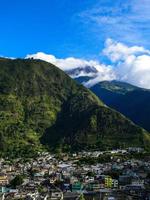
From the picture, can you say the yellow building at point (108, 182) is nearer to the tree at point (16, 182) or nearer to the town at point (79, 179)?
the town at point (79, 179)

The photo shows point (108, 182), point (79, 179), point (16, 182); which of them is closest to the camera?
point (108, 182)

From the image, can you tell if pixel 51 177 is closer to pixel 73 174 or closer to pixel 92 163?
pixel 73 174

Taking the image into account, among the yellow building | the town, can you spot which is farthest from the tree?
the yellow building

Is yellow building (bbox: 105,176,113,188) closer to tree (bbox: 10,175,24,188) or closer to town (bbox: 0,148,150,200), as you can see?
town (bbox: 0,148,150,200)

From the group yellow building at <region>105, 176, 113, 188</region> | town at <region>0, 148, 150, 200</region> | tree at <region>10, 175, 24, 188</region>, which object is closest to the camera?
town at <region>0, 148, 150, 200</region>

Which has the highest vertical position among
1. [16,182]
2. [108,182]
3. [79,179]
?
[79,179]

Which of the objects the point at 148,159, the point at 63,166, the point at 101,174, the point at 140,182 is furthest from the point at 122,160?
the point at 140,182

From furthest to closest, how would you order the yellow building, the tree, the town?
the tree < the yellow building < the town

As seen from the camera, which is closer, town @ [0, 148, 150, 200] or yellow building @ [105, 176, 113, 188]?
town @ [0, 148, 150, 200]

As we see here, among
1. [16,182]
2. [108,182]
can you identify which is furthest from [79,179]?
[16,182]

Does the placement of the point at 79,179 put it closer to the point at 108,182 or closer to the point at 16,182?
the point at 108,182
